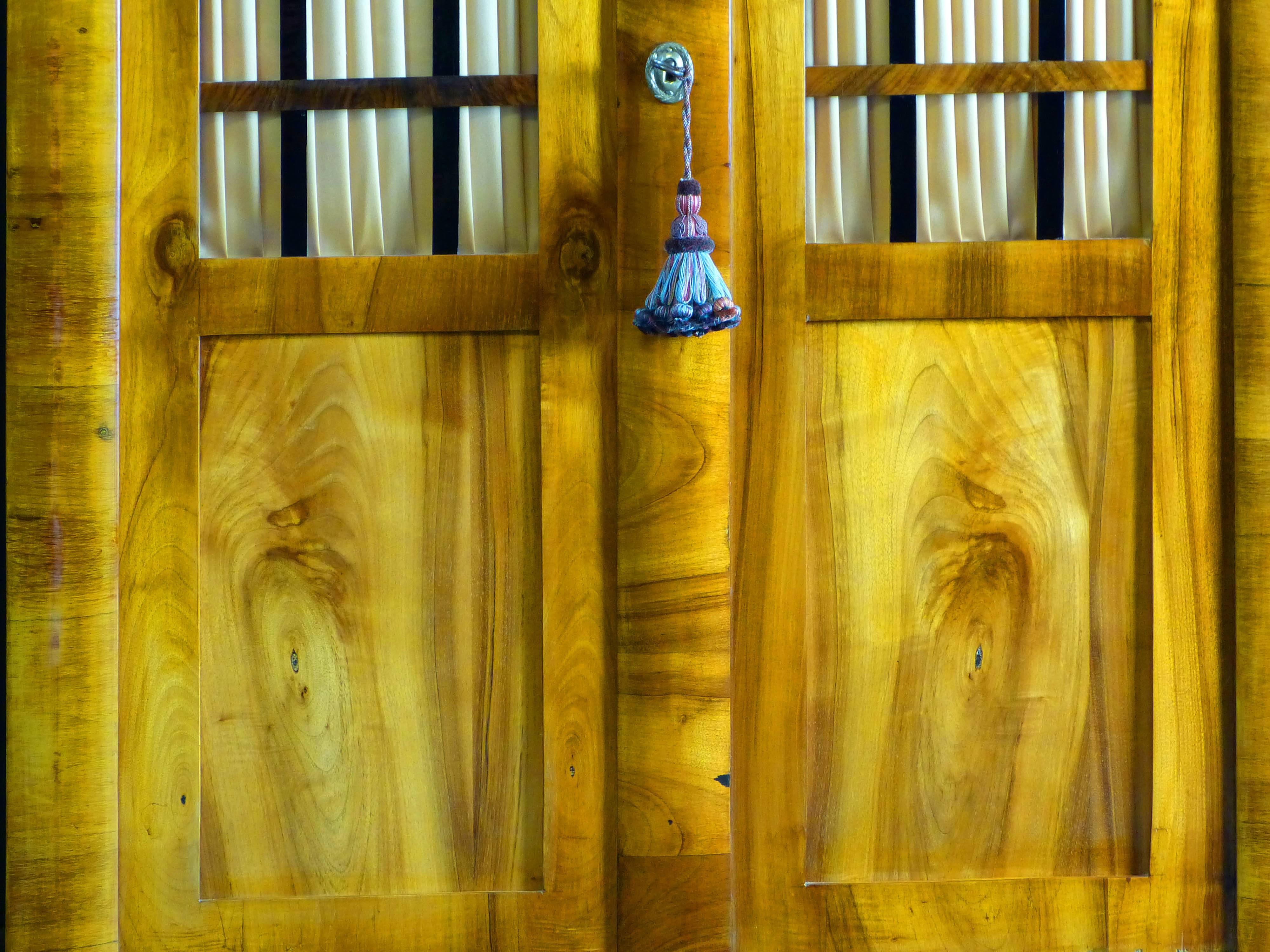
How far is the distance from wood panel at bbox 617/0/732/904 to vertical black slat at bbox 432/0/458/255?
0.49ft

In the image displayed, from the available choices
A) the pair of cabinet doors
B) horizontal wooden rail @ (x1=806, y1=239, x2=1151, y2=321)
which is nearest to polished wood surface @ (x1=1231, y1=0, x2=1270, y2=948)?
the pair of cabinet doors

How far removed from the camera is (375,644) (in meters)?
0.85

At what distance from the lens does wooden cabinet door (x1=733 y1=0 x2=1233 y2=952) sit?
847 mm

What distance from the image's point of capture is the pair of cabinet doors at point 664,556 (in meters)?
0.84

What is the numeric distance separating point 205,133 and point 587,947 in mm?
786

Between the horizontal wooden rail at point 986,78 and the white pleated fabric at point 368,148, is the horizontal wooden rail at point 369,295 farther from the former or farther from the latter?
the horizontal wooden rail at point 986,78

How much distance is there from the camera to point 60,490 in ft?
2.73

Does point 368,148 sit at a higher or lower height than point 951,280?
higher

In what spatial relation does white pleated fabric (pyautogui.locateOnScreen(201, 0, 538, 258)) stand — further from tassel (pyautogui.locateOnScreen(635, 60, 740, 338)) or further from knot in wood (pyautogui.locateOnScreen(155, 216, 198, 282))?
tassel (pyautogui.locateOnScreen(635, 60, 740, 338))

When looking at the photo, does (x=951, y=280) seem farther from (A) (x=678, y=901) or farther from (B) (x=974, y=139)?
(A) (x=678, y=901)

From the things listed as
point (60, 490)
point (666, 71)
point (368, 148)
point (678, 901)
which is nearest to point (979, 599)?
point (678, 901)

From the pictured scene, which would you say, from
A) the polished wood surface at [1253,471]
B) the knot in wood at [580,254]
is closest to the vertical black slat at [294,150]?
the knot in wood at [580,254]

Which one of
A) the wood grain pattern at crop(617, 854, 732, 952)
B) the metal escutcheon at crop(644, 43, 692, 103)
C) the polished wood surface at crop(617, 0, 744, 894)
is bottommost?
the wood grain pattern at crop(617, 854, 732, 952)

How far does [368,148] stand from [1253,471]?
815mm
